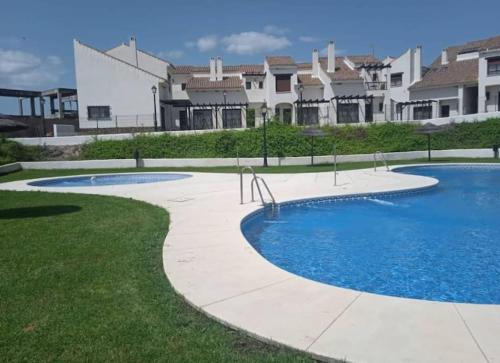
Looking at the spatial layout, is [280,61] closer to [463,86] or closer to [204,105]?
[204,105]

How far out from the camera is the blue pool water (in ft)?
18.7

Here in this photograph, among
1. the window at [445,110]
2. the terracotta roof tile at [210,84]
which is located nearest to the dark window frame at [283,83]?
the terracotta roof tile at [210,84]

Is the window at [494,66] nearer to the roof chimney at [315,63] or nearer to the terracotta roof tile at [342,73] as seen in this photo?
the terracotta roof tile at [342,73]

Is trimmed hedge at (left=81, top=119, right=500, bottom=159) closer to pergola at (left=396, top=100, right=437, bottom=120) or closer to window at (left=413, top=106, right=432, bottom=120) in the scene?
pergola at (left=396, top=100, right=437, bottom=120)

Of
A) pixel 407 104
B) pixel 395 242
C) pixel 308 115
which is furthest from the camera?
pixel 407 104

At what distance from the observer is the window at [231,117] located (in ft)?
129

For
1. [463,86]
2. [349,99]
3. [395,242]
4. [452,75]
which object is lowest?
[395,242]

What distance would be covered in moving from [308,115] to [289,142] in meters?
15.1

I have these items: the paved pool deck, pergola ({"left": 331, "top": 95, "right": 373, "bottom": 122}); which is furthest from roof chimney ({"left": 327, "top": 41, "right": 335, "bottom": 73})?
the paved pool deck

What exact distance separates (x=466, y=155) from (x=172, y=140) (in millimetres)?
19624

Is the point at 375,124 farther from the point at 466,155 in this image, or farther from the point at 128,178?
the point at 128,178

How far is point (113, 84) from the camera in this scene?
1362 inches

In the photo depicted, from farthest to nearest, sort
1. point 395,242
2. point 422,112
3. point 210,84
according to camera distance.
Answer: point 422,112 → point 210,84 → point 395,242

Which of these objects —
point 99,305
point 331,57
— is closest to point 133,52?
point 331,57
